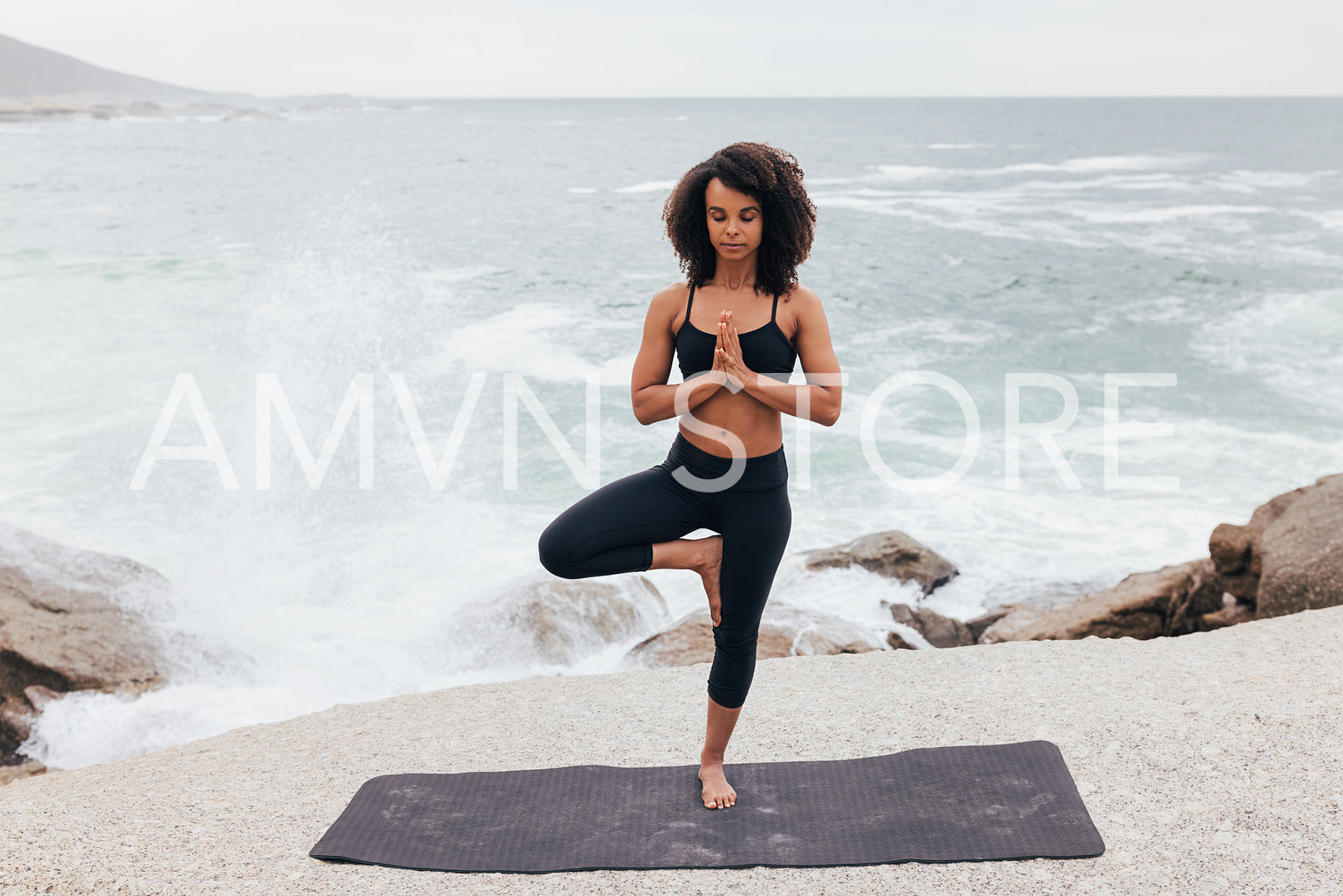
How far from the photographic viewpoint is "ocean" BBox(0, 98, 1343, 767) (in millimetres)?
9273

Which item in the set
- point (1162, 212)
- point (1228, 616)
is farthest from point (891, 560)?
point (1162, 212)

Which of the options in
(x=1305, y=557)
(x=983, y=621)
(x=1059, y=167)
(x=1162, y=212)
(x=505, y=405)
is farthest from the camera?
(x=1059, y=167)

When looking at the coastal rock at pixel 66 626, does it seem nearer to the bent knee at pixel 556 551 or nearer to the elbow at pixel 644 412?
the bent knee at pixel 556 551

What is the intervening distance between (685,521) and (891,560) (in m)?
6.55

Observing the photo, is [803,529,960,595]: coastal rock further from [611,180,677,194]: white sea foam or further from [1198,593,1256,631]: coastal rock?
[611,180,677,194]: white sea foam

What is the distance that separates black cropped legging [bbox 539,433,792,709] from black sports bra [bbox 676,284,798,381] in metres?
0.32

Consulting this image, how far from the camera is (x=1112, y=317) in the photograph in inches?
883

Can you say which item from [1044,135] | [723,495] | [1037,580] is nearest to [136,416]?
[1037,580]

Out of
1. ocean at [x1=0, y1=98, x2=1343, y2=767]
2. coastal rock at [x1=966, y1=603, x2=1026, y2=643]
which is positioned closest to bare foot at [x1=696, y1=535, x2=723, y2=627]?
ocean at [x1=0, y1=98, x2=1343, y2=767]

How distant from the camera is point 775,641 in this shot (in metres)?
6.99

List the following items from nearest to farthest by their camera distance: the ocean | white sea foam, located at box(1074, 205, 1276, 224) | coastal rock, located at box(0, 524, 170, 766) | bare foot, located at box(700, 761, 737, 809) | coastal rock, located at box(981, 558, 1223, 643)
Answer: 1. bare foot, located at box(700, 761, 737, 809)
2. coastal rock, located at box(0, 524, 170, 766)
3. coastal rock, located at box(981, 558, 1223, 643)
4. the ocean
5. white sea foam, located at box(1074, 205, 1276, 224)

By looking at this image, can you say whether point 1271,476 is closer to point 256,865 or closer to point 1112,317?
point 1112,317

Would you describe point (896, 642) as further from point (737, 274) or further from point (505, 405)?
point (505, 405)

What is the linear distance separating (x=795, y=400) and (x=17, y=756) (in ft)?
19.9
